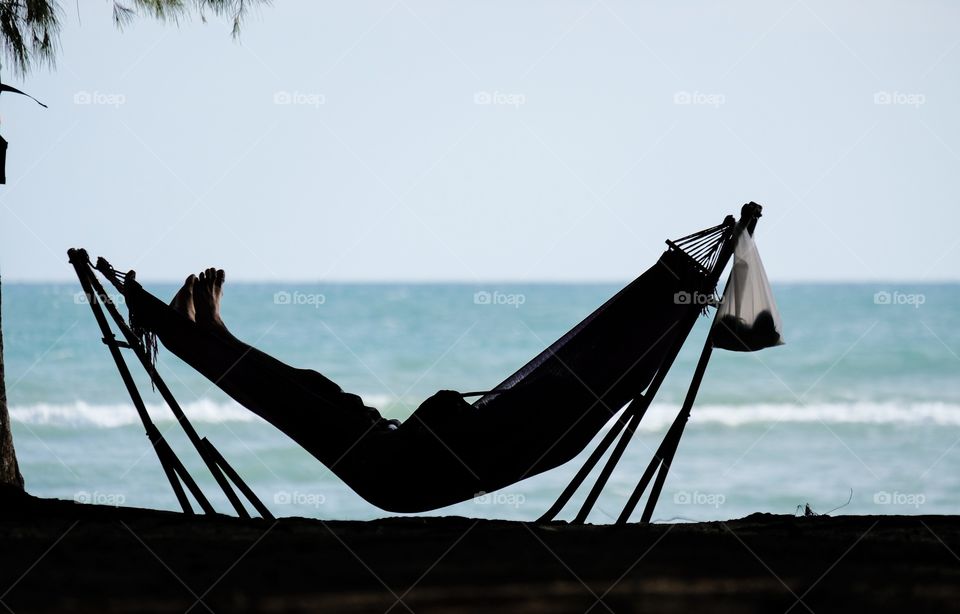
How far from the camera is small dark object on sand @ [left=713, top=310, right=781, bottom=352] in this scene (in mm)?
2133

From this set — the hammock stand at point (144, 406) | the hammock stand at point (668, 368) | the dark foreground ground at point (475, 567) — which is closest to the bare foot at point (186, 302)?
the hammock stand at point (144, 406)

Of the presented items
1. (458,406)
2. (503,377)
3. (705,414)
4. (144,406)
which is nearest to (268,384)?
(144,406)

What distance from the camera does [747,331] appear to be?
213 cm

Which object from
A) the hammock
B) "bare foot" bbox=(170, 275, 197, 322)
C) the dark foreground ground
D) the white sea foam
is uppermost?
the white sea foam

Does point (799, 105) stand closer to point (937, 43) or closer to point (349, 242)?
point (937, 43)

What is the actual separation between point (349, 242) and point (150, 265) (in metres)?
3.78

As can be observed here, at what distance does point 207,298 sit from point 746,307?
1.25 meters

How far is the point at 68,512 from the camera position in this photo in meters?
1.92

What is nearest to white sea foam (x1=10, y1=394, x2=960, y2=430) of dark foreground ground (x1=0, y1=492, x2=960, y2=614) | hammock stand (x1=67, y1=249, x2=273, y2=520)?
hammock stand (x1=67, y1=249, x2=273, y2=520)

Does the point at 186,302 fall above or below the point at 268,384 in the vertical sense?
above

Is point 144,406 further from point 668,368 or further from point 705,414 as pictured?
point 705,414

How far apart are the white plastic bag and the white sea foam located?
18.9 feet

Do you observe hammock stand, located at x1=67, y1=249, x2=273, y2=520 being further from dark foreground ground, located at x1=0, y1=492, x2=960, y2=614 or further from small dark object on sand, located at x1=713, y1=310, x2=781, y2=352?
small dark object on sand, located at x1=713, y1=310, x2=781, y2=352

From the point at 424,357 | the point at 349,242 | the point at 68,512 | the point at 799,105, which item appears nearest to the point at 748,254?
the point at 68,512
